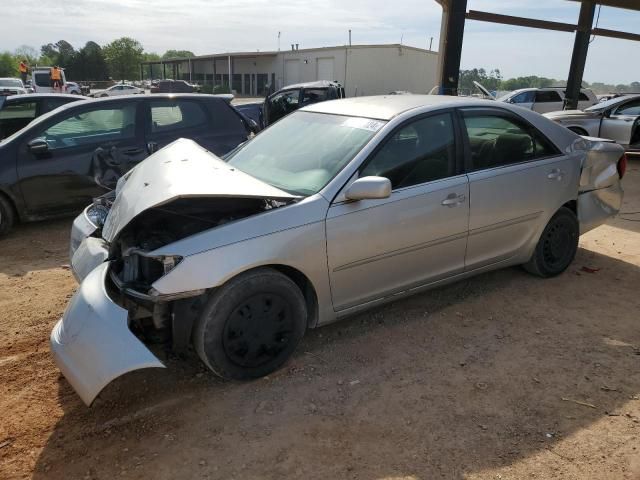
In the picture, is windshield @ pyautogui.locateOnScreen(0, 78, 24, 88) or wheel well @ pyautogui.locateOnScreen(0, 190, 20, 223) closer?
wheel well @ pyautogui.locateOnScreen(0, 190, 20, 223)

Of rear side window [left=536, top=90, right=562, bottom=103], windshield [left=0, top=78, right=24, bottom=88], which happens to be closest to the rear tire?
rear side window [left=536, top=90, right=562, bottom=103]

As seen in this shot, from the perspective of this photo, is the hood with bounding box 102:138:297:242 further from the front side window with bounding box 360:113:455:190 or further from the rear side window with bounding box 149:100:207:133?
the rear side window with bounding box 149:100:207:133

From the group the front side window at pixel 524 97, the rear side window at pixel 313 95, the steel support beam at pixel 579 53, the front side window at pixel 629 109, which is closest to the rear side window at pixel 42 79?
the rear side window at pixel 313 95

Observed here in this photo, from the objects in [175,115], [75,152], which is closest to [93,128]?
[75,152]

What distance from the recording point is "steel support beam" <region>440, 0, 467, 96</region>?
27.7 ft

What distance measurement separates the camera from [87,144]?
6.34m

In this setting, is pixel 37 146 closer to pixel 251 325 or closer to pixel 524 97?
pixel 251 325

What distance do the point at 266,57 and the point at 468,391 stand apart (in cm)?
5478

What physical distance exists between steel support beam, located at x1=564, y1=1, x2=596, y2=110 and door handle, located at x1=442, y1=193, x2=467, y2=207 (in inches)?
406

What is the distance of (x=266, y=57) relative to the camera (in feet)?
176

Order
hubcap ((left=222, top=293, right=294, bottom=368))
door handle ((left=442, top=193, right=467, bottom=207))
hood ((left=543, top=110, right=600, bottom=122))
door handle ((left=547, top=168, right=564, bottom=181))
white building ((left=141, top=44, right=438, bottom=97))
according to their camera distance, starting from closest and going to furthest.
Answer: hubcap ((left=222, top=293, right=294, bottom=368))
door handle ((left=442, top=193, right=467, bottom=207))
door handle ((left=547, top=168, right=564, bottom=181))
hood ((left=543, top=110, right=600, bottom=122))
white building ((left=141, top=44, right=438, bottom=97))

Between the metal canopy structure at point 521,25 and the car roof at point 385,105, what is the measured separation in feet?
15.7

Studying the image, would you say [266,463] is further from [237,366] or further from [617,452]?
[617,452]

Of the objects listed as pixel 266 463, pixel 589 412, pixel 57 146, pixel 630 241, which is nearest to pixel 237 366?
pixel 266 463
